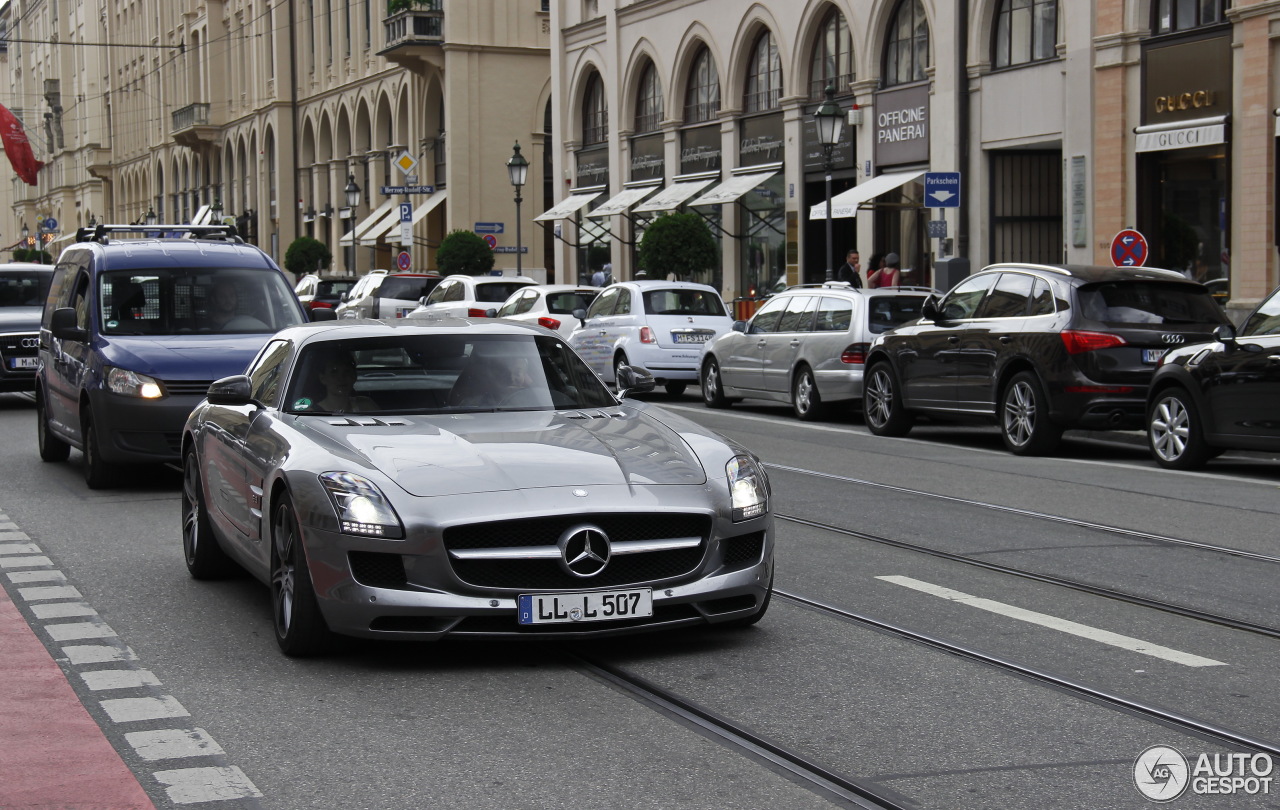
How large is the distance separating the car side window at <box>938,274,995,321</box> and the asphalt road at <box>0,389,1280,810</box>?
243 inches

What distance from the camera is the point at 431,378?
26.6ft

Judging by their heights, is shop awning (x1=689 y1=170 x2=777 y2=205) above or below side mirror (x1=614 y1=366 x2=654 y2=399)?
above

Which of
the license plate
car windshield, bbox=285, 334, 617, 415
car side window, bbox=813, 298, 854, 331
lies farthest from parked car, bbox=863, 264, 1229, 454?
the license plate

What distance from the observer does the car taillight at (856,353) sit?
1970cm

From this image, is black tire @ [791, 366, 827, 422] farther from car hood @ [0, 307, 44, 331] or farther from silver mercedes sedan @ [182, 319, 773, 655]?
silver mercedes sedan @ [182, 319, 773, 655]

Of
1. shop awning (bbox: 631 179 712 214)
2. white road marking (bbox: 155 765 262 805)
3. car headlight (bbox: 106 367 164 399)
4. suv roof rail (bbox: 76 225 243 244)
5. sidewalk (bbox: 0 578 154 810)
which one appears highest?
shop awning (bbox: 631 179 712 214)

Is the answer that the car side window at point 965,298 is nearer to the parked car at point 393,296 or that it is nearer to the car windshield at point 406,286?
the parked car at point 393,296

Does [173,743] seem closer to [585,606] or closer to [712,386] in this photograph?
[585,606]

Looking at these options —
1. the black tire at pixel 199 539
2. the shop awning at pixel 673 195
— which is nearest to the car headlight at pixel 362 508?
the black tire at pixel 199 539

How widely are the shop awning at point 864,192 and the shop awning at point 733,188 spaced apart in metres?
3.94

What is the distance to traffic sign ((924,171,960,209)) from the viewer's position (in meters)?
25.0

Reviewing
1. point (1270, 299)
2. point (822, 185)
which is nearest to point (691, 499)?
point (1270, 299)

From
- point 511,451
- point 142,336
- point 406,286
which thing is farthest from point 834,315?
point 406,286

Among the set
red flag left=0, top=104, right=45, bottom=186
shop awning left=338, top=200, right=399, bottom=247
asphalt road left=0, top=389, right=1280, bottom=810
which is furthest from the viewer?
shop awning left=338, top=200, right=399, bottom=247
